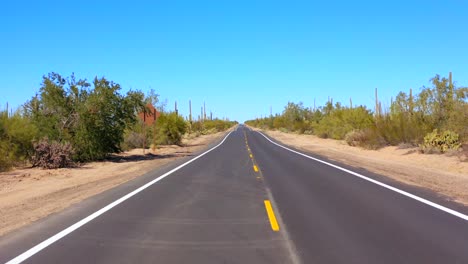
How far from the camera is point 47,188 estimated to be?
1566 cm

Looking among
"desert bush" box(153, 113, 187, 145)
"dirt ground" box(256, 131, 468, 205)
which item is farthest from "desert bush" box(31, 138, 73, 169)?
"desert bush" box(153, 113, 187, 145)

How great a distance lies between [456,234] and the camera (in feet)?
26.7

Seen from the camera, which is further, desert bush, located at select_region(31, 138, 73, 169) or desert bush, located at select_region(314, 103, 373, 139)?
desert bush, located at select_region(314, 103, 373, 139)

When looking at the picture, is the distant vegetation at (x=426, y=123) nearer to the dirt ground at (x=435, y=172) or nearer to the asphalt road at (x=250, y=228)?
the dirt ground at (x=435, y=172)

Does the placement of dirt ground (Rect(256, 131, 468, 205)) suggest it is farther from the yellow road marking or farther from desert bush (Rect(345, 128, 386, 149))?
desert bush (Rect(345, 128, 386, 149))

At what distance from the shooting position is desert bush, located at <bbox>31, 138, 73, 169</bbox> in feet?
73.7

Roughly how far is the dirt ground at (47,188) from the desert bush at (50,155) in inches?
24.0

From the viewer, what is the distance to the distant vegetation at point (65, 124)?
74.1 ft

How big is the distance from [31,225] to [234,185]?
723 centimetres

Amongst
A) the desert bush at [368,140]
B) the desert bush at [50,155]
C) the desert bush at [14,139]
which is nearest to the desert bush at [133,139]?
the desert bush at [14,139]

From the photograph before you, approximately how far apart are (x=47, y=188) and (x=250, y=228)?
9.28m

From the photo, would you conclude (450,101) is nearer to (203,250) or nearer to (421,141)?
(421,141)

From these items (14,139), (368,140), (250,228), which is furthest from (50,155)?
(368,140)

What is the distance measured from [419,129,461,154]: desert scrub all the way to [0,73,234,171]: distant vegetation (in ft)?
54.9
